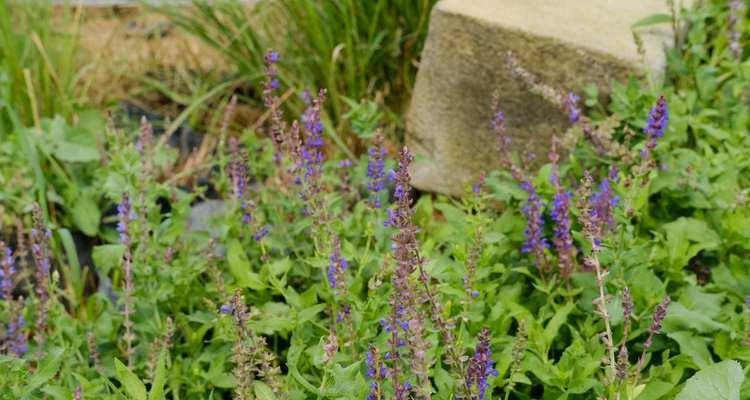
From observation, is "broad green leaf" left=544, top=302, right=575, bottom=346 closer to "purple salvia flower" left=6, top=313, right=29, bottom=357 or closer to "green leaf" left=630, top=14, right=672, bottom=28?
"green leaf" left=630, top=14, right=672, bottom=28

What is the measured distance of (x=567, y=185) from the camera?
2963mm

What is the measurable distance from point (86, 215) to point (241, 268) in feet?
3.28

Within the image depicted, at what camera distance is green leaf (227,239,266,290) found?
2.65 m

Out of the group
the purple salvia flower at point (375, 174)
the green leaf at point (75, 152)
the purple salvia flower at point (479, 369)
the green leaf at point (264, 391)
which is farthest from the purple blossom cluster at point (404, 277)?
the green leaf at point (75, 152)

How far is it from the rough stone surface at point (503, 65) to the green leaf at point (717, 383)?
55.2 inches

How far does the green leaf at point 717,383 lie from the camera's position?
6.45 feet

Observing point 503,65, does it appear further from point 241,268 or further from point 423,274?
point 423,274

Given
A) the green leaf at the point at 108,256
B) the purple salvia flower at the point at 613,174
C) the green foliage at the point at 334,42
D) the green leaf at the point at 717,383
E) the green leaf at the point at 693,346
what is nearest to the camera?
the green leaf at the point at 717,383

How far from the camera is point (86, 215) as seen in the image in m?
3.49

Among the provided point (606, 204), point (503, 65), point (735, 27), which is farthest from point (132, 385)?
point (735, 27)

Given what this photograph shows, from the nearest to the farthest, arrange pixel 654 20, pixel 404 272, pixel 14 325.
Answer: pixel 404 272
pixel 14 325
pixel 654 20

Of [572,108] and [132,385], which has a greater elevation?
[572,108]

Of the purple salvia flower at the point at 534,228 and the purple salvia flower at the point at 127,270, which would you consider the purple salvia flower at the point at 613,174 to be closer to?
the purple salvia flower at the point at 534,228

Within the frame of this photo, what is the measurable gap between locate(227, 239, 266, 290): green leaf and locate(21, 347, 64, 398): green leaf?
532mm
